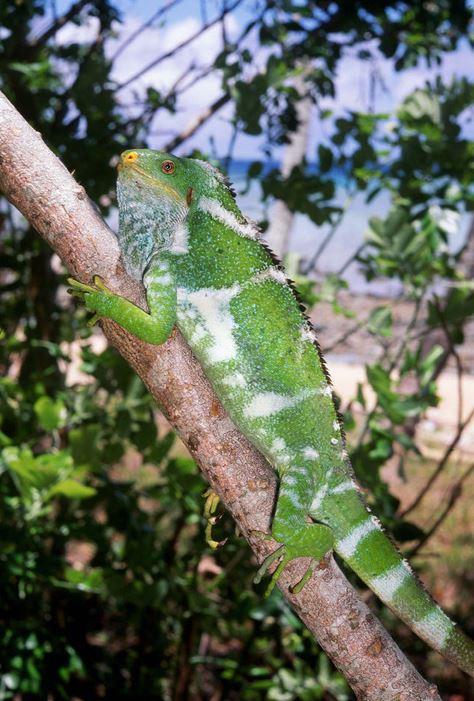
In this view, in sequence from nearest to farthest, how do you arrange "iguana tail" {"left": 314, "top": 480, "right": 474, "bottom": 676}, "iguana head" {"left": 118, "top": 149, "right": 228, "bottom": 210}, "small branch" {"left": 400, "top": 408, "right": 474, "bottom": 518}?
"iguana tail" {"left": 314, "top": 480, "right": 474, "bottom": 676} → "iguana head" {"left": 118, "top": 149, "right": 228, "bottom": 210} → "small branch" {"left": 400, "top": 408, "right": 474, "bottom": 518}

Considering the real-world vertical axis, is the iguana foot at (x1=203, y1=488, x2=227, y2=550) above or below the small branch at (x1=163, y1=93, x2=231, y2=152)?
below

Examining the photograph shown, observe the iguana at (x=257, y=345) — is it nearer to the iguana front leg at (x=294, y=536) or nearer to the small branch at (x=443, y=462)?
the iguana front leg at (x=294, y=536)

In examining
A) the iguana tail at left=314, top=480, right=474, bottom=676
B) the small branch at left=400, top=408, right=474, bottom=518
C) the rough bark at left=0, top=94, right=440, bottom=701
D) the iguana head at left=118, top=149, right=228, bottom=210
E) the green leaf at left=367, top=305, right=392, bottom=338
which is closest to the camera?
the rough bark at left=0, top=94, right=440, bottom=701

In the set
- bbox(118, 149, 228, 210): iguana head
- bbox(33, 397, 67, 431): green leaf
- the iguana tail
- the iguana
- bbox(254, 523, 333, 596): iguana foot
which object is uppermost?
bbox(118, 149, 228, 210): iguana head

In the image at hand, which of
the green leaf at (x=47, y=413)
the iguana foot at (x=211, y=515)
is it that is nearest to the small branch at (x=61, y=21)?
the green leaf at (x=47, y=413)

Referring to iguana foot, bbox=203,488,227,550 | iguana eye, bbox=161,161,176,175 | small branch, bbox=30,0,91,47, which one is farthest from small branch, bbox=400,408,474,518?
small branch, bbox=30,0,91,47

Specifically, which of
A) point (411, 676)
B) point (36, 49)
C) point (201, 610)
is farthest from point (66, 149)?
point (411, 676)

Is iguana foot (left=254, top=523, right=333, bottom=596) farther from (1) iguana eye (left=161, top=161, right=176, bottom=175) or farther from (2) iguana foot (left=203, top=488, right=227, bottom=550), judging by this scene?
(1) iguana eye (left=161, top=161, right=176, bottom=175)

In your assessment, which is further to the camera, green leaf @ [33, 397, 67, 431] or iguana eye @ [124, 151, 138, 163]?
green leaf @ [33, 397, 67, 431]
